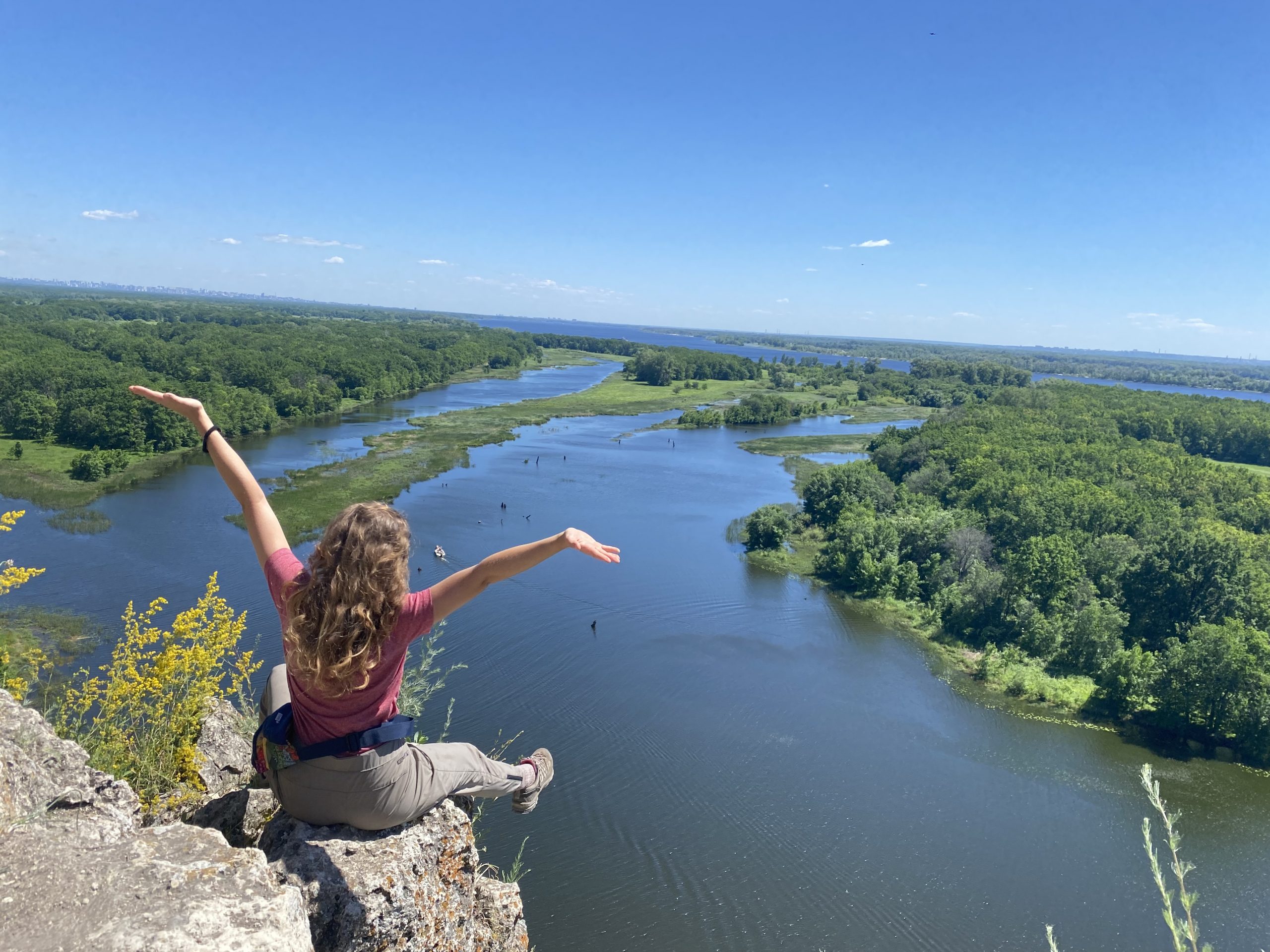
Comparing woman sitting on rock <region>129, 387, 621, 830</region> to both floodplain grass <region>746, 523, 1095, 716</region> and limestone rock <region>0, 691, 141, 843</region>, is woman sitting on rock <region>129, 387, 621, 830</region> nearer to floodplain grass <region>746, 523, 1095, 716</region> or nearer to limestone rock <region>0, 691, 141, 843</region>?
limestone rock <region>0, 691, 141, 843</region>

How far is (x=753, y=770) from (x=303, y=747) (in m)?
16.3

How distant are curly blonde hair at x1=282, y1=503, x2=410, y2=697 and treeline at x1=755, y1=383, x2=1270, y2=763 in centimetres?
2482

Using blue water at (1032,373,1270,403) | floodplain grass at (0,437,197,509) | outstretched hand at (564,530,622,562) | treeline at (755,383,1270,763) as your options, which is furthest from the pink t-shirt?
blue water at (1032,373,1270,403)

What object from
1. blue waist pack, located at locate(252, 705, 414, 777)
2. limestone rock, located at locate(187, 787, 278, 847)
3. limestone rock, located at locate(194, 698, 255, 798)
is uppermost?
blue waist pack, located at locate(252, 705, 414, 777)

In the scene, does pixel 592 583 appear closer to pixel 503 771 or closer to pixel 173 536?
pixel 173 536

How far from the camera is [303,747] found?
3201mm

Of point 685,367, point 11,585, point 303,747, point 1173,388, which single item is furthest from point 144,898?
point 1173,388

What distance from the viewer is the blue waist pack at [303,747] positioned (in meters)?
3.14

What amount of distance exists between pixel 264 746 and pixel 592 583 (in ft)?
81.8

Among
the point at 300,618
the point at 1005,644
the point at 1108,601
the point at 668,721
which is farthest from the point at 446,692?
the point at 1108,601

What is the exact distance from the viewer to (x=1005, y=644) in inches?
1030

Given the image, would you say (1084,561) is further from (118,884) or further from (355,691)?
(118,884)

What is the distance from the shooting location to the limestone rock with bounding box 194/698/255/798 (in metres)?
4.39

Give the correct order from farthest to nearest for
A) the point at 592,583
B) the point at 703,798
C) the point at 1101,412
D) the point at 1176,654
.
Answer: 1. the point at 1101,412
2. the point at 592,583
3. the point at 1176,654
4. the point at 703,798
